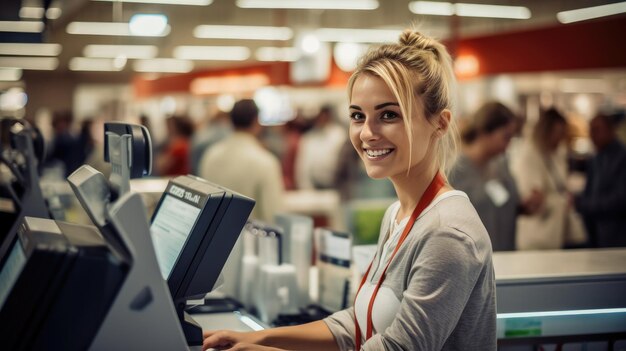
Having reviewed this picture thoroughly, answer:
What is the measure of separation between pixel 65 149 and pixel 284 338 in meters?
8.78

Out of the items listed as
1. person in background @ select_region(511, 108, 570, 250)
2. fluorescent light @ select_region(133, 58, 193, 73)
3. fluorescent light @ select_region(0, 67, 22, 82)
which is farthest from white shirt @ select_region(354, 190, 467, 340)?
fluorescent light @ select_region(0, 67, 22, 82)

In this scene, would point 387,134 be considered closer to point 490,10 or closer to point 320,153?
point 320,153

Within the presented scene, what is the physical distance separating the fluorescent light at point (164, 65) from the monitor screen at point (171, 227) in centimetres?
1795

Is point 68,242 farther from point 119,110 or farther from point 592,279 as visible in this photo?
point 119,110

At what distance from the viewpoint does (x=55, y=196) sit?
11.0 ft

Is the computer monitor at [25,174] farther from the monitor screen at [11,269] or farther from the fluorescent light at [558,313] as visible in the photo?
the fluorescent light at [558,313]

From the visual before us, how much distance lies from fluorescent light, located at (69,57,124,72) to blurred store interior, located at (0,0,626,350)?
0.10 metres

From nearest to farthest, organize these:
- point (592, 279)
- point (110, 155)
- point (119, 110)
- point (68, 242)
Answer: point (68, 242), point (110, 155), point (592, 279), point (119, 110)

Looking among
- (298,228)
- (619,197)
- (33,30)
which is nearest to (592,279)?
(298,228)

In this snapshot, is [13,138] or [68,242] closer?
[68,242]

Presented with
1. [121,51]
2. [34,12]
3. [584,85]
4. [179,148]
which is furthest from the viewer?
[584,85]

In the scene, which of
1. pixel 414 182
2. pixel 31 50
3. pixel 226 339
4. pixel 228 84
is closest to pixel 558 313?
pixel 414 182

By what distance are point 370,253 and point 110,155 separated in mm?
1163

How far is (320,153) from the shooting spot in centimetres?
848
